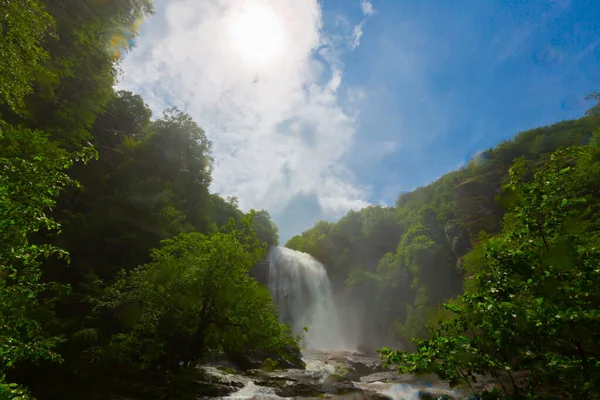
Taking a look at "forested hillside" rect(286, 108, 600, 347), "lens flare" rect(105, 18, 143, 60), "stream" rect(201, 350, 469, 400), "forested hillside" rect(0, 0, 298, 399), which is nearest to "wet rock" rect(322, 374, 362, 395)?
"stream" rect(201, 350, 469, 400)

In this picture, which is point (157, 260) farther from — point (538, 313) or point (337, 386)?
point (538, 313)

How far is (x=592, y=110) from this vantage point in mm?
34031

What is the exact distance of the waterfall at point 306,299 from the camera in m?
44.4

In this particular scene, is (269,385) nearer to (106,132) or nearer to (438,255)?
(106,132)

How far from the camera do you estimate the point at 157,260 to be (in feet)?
51.9

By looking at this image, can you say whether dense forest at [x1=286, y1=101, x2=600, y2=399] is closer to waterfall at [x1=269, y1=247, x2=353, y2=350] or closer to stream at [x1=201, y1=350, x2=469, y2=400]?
stream at [x1=201, y1=350, x2=469, y2=400]

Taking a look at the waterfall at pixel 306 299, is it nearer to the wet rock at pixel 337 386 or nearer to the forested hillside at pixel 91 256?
the forested hillside at pixel 91 256

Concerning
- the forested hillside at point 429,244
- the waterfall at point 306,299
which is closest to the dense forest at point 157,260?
the forested hillside at point 429,244

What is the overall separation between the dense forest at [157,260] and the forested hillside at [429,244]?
1.64 feet

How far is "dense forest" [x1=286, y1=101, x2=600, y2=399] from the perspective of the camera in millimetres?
3504

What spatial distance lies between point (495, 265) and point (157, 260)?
52.7ft

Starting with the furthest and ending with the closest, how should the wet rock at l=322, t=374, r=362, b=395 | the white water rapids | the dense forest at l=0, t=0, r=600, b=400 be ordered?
the wet rock at l=322, t=374, r=362, b=395 → the white water rapids → the dense forest at l=0, t=0, r=600, b=400

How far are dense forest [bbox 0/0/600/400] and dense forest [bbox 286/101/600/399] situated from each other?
5 centimetres

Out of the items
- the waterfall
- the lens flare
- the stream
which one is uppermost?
the lens flare
